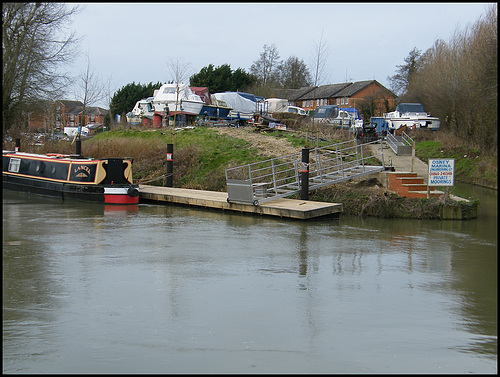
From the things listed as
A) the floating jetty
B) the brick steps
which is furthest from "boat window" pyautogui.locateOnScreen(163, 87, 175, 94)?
the brick steps

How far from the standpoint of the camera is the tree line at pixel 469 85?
2258cm

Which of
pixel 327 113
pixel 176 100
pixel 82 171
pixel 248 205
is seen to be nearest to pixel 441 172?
pixel 248 205

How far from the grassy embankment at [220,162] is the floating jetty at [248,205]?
1190mm

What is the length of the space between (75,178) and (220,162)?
18.8ft

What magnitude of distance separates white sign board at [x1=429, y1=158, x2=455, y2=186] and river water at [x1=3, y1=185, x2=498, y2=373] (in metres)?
1.47

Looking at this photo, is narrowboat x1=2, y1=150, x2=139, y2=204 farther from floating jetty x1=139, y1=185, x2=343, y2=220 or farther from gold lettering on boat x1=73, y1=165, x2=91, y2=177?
floating jetty x1=139, y1=185, x2=343, y2=220

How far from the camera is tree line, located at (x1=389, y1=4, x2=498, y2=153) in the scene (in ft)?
74.1

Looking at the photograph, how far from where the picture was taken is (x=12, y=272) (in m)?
9.50

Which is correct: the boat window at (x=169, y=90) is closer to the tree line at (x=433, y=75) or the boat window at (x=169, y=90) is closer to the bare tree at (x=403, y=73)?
the tree line at (x=433, y=75)

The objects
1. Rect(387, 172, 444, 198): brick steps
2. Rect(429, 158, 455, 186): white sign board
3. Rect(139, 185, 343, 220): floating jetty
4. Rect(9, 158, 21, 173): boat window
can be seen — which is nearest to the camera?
Rect(139, 185, 343, 220): floating jetty

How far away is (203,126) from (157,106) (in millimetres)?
4437

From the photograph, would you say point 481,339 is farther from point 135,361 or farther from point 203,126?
point 203,126

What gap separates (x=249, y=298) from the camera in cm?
816

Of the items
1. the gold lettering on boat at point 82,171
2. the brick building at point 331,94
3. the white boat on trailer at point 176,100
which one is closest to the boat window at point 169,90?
the white boat on trailer at point 176,100
